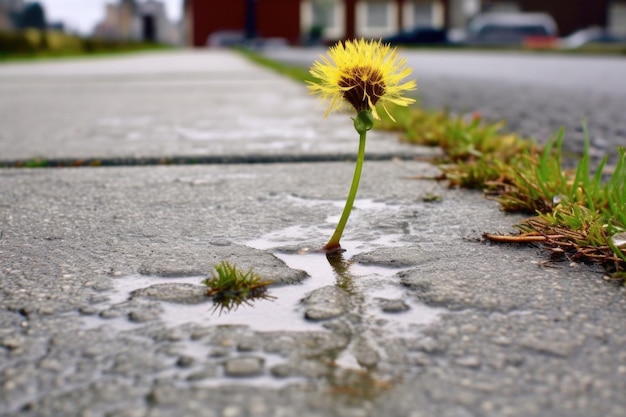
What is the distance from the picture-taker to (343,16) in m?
35.8

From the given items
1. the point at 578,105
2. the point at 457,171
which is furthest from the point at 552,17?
the point at 457,171

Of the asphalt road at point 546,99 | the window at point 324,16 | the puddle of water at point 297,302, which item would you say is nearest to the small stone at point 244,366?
the puddle of water at point 297,302

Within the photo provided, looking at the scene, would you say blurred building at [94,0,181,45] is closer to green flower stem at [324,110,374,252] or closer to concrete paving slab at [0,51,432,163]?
concrete paving slab at [0,51,432,163]

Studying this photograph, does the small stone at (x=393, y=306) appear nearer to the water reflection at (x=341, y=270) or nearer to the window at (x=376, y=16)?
the water reflection at (x=341, y=270)

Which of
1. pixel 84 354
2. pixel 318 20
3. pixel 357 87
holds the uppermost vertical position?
pixel 318 20

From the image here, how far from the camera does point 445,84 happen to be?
684 cm

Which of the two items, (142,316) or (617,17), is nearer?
(142,316)

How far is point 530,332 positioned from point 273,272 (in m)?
0.44

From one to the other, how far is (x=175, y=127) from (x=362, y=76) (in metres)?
2.21

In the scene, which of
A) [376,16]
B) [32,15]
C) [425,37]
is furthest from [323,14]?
[32,15]

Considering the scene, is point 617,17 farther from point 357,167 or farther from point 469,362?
point 469,362

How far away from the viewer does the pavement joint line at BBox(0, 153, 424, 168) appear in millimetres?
2350

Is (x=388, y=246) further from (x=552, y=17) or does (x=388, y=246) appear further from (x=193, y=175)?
(x=552, y=17)

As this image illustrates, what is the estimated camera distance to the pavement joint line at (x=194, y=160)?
7.71 feet
